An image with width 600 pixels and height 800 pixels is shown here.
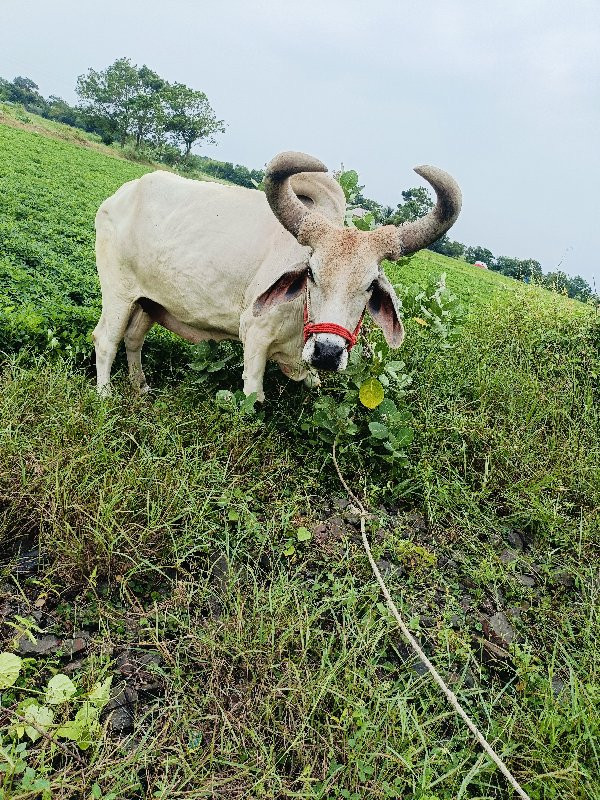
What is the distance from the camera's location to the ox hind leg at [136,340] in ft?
15.6

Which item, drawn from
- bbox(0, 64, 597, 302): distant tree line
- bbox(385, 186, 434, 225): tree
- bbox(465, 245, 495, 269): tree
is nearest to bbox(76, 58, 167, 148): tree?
bbox(0, 64, 597, 302): distant tree line

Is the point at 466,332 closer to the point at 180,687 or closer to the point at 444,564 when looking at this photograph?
the point at 444,564

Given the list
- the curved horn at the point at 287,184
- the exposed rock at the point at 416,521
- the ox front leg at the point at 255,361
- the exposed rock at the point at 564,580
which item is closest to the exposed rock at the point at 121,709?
the exposed rock at the point at 416,521

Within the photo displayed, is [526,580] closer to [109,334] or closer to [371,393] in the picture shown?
[371,393]

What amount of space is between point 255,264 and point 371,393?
1.17 m

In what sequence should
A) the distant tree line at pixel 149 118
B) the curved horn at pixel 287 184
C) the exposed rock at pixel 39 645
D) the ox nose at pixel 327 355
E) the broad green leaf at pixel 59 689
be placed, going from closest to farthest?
the broad green leaf at pixel 59 689 < the exposed rock at pixel 39 645 < the ox nose at pixel 327 355 < the curved horn at pixel 287 184 < the distant tree line at pixel 149 118

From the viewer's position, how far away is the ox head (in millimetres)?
3221

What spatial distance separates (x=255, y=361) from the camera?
3.89 meters

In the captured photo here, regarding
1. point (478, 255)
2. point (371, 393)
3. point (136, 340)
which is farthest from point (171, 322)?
point (478, 255)

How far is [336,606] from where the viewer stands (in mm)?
2721

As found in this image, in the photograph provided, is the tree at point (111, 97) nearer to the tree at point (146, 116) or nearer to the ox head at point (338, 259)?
the tree at point (146, 116)

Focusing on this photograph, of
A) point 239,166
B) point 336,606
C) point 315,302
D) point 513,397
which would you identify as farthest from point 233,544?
point 239,166

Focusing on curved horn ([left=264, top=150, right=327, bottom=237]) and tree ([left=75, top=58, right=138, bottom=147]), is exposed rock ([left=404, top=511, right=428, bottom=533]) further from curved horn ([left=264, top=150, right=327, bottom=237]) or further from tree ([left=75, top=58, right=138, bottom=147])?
tree ([left=75, top=58, right=138, bottom=147])

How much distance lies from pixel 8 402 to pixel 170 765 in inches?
85.6
